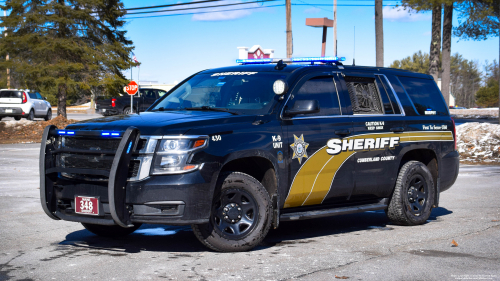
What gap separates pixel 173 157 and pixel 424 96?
4.24 m

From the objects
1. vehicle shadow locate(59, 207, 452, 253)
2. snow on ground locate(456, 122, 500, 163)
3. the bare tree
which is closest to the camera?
vehicle shadow locate(59, 207, 452, 253)

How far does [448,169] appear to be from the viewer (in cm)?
826

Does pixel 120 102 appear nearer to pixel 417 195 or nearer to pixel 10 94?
pixel 10 94

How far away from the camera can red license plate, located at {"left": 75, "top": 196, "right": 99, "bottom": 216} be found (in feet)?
17.8

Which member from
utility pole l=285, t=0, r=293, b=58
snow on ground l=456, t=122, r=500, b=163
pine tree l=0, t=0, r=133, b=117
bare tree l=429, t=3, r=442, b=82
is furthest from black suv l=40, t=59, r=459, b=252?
pine tree l=0, t=0, r=133, b=117

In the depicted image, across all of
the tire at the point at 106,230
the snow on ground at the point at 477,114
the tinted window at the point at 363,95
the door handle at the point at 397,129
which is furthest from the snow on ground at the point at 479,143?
the snow on ground at the point at 477,114

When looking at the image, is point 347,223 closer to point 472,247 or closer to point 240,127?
point 472,247

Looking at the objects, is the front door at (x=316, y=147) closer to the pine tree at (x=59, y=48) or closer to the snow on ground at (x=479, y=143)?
the snow on ground at (x=479, y=143)

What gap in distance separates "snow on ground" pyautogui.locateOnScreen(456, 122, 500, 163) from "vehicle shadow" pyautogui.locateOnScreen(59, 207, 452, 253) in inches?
405

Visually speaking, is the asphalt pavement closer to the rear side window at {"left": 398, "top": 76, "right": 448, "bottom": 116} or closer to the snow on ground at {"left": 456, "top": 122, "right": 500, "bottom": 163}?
the rear side window at {"left": 398, "top": 76, "right": 448, "bottom": 116}

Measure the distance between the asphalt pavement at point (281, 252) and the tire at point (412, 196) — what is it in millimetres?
159

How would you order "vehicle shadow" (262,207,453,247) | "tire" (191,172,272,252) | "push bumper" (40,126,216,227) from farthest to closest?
"vehicle shadow" (262,207,453,247) < "tire" (191,172,272,252) < "push bumper" (40,126,216,227)

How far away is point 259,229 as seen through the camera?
5.84 m

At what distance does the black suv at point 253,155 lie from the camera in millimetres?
5336
